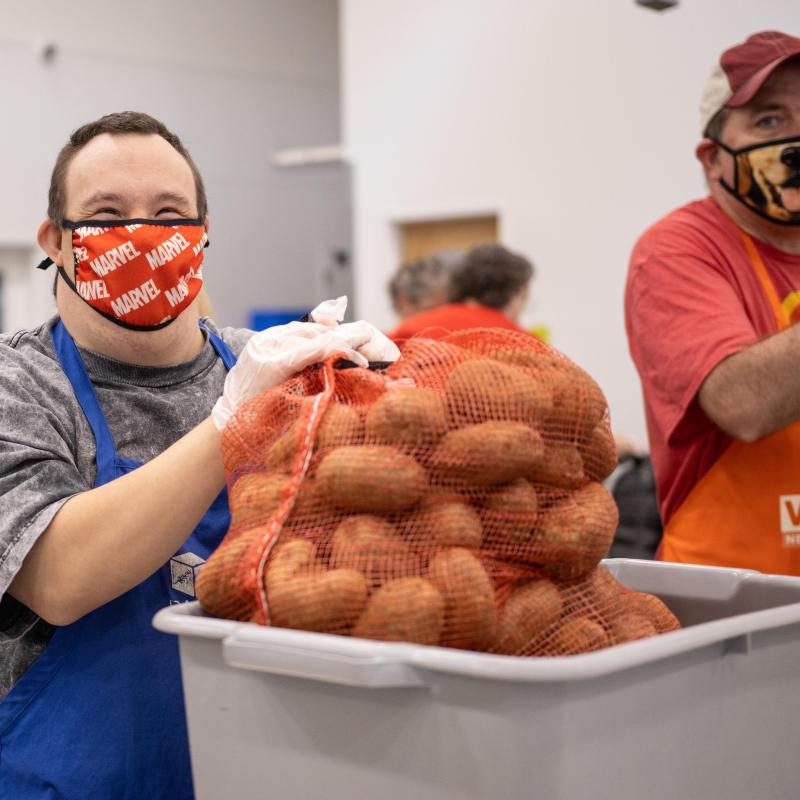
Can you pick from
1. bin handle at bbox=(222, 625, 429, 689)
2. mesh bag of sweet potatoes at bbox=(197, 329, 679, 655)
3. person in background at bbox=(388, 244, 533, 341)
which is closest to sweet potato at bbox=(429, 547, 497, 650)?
mesh bag of sweet potatoes at bbox=(197, 329, 679, 655)

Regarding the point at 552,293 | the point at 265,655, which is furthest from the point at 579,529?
the point at 552,293

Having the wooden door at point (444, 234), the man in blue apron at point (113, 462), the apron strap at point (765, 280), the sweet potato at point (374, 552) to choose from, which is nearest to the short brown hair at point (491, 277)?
the wooden door at point (444, 234)

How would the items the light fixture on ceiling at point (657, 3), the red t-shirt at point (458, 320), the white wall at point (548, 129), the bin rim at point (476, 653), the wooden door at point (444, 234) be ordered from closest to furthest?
1. the bin rim at point (476, 653)
2. the light fixture on ceiling at point (657, 3)
3. the red t-shirt at point (458, 320)
4. the white wall at point (548, 129)
5. the wooden door at point (444, 234)

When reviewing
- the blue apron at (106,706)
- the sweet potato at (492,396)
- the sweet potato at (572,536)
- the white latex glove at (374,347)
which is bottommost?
the blue apron at (106,706)

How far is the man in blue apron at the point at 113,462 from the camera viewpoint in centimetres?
127

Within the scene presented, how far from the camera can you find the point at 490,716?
89 centimetres

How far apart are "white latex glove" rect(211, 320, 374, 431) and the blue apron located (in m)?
0.27

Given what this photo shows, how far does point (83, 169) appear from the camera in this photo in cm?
154

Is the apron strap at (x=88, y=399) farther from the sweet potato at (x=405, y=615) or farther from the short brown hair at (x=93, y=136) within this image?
the sweet potato at (x=405, y=615)

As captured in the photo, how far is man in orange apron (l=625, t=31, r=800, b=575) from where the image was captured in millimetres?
1672

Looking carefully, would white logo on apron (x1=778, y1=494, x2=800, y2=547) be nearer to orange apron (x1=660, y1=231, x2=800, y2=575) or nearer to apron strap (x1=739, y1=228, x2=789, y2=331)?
orange apron (x1=660, y1=231, x2=800, y2=575)

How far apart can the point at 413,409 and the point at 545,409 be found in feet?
0.47

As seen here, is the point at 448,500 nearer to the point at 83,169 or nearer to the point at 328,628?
the point at 328,628

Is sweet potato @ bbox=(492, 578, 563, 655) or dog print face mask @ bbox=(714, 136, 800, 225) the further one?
dog print face mask @ bbox=(714, 136, 800, 225)
